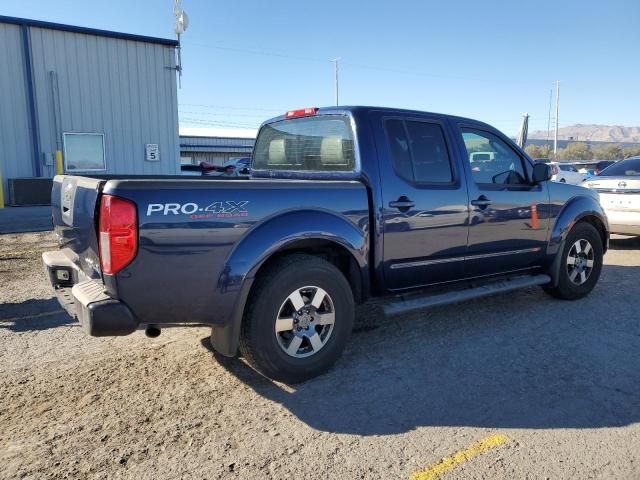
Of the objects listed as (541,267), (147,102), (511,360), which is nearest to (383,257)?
(511,360)

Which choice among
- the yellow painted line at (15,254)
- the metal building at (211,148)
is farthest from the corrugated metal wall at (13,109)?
the metal building at (211,148)

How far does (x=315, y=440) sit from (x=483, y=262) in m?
2.59

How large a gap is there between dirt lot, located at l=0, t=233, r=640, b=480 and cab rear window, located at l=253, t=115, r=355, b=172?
154 cm

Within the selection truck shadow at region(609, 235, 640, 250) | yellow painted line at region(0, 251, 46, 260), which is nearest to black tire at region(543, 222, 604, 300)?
truck shadow at region(609, 235, 640, 250)

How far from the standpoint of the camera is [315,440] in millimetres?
2918

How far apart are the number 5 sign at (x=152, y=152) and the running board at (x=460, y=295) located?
49.8 ft

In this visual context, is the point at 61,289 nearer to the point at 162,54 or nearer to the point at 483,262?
the point at 483,262

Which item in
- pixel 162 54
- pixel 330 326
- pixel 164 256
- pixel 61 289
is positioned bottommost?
pixel 330 326

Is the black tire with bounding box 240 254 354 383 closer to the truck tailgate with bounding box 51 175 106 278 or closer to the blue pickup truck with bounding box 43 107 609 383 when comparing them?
the blue pickup truck with bounding box 43 107 609 383

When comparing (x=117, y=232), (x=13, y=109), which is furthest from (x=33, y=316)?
(x=13, y=109)

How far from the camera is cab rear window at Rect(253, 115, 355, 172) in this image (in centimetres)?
417

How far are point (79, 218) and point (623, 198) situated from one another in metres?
8.25

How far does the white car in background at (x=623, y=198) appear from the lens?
8273mm

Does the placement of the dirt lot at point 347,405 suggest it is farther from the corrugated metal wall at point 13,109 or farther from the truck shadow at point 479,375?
the corrugated metal wall at point 13,109
